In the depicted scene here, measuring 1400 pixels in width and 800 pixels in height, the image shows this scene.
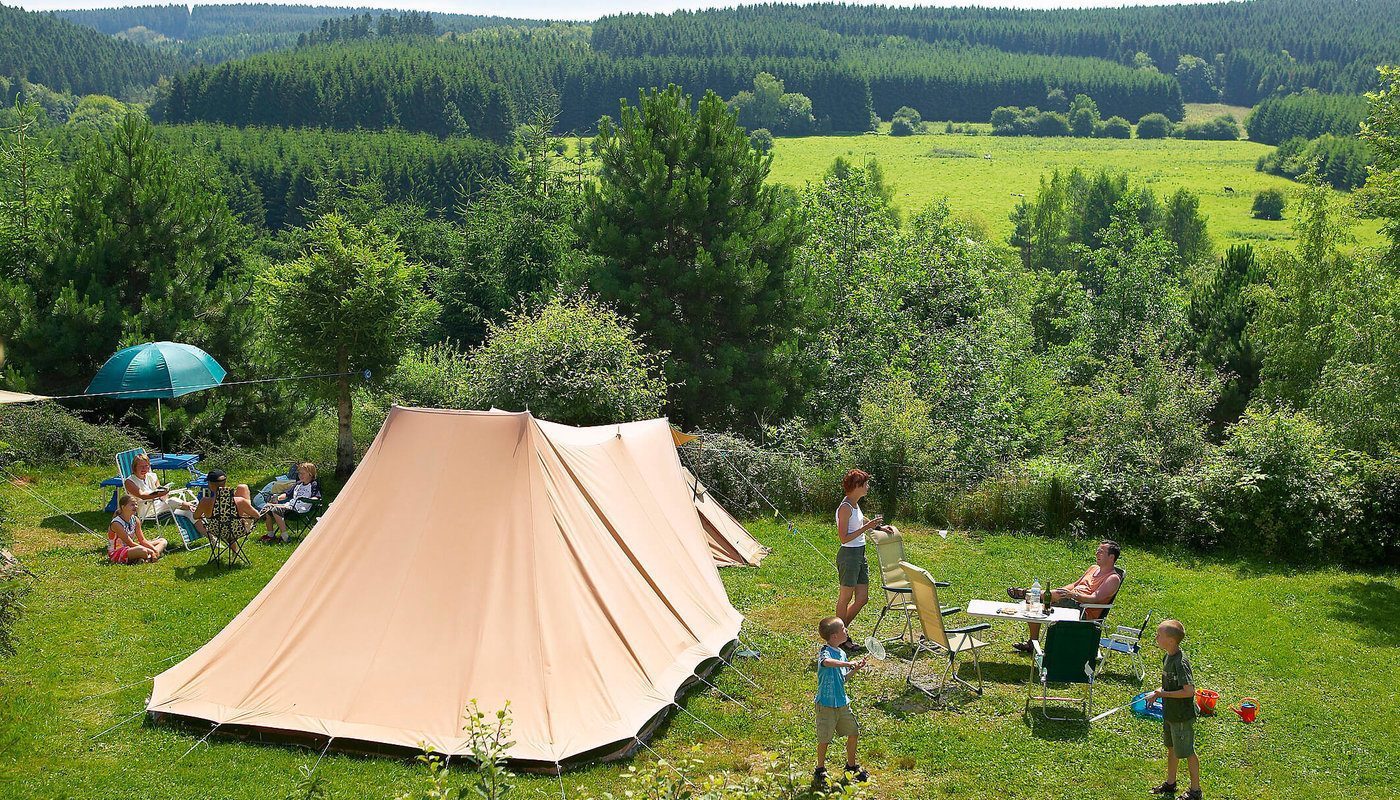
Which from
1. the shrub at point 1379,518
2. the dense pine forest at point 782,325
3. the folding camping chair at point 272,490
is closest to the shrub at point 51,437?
the dense pine forest at point 782,325

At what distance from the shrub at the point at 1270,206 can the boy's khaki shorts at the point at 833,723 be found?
3589 inches

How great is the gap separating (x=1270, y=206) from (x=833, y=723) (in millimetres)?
91755

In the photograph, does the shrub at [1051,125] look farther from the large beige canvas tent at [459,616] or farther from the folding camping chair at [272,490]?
the large beige canvas tent at [459,616]

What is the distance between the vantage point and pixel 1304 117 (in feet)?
397

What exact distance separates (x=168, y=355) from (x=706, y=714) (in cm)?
1065

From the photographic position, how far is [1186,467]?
1568cm

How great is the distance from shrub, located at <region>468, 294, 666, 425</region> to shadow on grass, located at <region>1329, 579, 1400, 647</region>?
9.24 m

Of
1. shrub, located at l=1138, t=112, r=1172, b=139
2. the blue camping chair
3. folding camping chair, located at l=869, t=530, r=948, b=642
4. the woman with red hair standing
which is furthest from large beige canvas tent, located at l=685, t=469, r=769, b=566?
shrub, located at l=1138, t=112, r=1172, b=139

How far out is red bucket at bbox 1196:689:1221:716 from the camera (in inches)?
376

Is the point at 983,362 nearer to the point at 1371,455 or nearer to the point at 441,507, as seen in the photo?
the point at 1371,455

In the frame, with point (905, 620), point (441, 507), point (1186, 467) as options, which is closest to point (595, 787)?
point (441, 507)

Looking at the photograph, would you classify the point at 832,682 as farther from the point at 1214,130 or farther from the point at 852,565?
the point at 1214,130

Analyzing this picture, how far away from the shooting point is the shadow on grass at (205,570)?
12969 millimetres

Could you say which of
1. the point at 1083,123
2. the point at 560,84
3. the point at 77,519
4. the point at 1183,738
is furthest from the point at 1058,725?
the point at 1083,123
